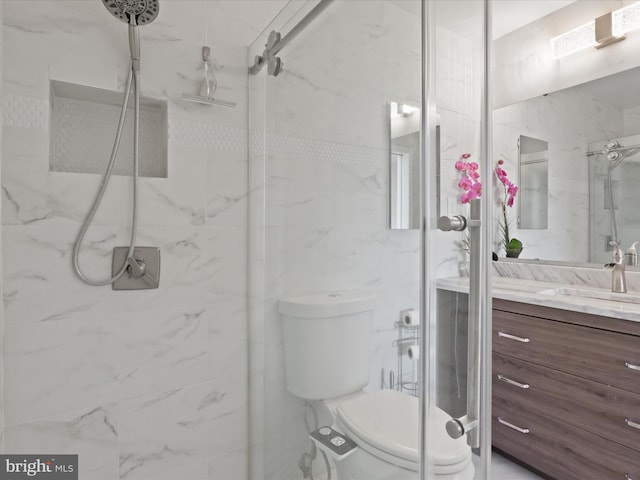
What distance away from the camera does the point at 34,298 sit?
118cm

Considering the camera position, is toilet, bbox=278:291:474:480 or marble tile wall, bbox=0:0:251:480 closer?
toilet, bbox=278:291:474:480

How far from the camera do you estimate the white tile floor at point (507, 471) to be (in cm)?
176

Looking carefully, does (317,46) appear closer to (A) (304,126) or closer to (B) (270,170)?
(A) (304,126)

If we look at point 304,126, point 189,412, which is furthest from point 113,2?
point 189,412

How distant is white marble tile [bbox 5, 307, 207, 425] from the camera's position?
3.84ft

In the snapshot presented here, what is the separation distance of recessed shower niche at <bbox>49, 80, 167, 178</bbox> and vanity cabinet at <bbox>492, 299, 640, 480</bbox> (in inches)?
68.7

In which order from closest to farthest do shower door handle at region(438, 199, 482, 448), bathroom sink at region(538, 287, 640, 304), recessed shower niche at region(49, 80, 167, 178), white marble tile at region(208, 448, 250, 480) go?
shower door handle at region(438, 199, 482, 448), recessed shower niche at region(49, 80, 167, 178), white marble tile at region(208, 448, 250, 480), bathroom sink at region(538, 287, 640, 304)

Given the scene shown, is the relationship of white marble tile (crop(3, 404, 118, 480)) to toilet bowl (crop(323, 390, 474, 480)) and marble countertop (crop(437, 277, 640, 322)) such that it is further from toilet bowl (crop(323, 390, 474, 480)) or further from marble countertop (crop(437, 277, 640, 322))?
marble countertop (crop(437, 277, 640, 322))

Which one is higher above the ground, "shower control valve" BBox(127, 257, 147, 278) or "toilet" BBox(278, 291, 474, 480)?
"shower control valve" BBox(127, 257, 147, 278)

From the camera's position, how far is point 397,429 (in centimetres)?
85

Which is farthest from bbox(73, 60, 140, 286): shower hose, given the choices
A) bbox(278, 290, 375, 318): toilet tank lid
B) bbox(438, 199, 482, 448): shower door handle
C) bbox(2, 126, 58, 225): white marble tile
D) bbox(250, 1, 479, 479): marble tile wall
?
bbox(438, 199, 482, 448): shower door handle

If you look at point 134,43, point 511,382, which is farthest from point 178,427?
point 511,382

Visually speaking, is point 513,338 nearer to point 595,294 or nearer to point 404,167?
point 595,294

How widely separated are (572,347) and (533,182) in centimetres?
114
